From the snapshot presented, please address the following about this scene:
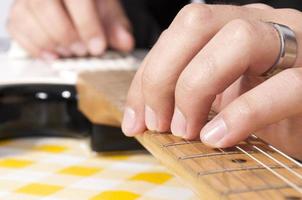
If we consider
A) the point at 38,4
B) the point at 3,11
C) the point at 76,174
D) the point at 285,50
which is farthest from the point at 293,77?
the point at 3,11

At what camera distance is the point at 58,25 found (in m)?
1.19

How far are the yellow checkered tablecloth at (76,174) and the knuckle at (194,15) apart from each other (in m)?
0.20

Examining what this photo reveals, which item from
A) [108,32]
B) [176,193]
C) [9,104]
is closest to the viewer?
[176,193]

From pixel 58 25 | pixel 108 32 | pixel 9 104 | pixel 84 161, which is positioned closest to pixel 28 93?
pixel 9 104

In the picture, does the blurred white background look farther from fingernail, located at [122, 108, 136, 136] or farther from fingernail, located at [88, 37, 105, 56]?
fingernail, located at [122, 108, 136, 136]

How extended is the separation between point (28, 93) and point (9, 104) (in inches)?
1.4

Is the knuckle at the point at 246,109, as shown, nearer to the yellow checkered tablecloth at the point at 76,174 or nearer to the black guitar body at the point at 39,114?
the yellow checkered tablecloth at the point at 76,174

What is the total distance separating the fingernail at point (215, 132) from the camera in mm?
534

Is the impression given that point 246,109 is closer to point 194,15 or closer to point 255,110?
point 255,110

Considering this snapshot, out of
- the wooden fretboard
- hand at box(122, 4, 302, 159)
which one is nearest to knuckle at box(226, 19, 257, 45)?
hand at box(122, 4, 302, 159)

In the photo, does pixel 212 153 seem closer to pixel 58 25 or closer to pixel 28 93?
pixel 28 93

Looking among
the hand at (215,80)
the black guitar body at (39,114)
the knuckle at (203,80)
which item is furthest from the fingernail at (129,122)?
the black guitar body at (39,114)

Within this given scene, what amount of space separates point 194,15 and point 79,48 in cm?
65

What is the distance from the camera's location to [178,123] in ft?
1.91
